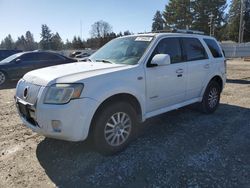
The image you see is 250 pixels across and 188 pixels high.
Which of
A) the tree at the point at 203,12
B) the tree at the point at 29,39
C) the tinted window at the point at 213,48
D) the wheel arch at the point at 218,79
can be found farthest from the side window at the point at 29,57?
the tree at the point at 29,39

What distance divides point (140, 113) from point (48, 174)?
1719 mm

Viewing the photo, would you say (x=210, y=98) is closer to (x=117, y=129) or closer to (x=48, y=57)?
(x=117, y=129)

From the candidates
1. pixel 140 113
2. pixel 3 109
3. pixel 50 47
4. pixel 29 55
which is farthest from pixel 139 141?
pixel 50 47

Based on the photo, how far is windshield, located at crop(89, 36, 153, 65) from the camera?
4664 millimetres

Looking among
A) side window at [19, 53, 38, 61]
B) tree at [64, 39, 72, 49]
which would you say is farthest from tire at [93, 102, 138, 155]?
tree at [64, 39, 72, 49]

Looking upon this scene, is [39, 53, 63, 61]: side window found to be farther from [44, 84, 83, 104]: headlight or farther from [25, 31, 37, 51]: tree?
[25, 31, 37, 51]: tree

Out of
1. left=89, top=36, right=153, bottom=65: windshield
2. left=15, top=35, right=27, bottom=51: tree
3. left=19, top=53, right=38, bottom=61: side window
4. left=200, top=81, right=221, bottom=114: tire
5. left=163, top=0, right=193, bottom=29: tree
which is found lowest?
left=200, top=81, right=221, bottom=114: tire

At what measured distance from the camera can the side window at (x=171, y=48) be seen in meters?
4.87

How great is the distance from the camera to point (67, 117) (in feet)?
11.8

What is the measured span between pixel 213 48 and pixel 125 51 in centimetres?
251

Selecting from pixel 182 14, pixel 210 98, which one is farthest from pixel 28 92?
→ pixel 182 14

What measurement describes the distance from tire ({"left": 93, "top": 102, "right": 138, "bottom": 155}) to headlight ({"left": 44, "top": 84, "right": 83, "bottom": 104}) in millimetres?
493

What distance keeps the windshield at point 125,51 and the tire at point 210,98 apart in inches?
84.1

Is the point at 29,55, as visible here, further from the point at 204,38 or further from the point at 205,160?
the point at 205,160
